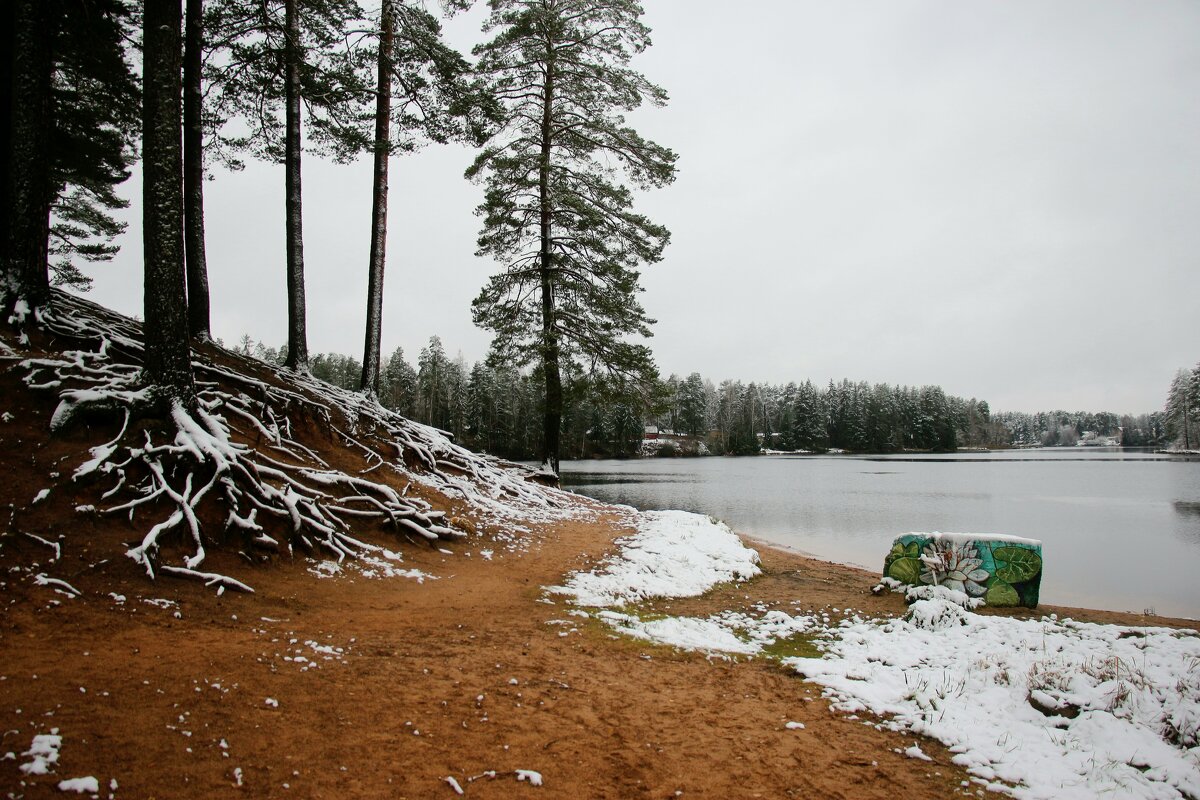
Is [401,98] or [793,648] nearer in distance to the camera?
[793,648]

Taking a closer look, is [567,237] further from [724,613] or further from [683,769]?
[683,769]

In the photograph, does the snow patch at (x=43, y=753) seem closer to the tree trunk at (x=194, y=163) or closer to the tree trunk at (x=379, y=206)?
the tree trunk at (x=194, y=163)

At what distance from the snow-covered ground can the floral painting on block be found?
203 cm

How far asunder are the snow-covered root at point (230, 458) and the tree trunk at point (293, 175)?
5.46 ft

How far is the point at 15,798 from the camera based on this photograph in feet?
7.59

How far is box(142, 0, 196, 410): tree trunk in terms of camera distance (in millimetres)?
6668

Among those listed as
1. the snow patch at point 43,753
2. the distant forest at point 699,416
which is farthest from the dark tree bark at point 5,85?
the distant forest at point 699,416

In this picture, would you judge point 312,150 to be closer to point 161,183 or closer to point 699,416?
point 161,183

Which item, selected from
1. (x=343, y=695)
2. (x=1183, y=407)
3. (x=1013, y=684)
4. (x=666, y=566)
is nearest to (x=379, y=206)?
(x=666, y=566)

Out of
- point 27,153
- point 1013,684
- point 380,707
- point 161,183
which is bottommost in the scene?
point 1013,684

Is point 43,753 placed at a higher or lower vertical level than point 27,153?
lower

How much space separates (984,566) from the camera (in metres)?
8.57

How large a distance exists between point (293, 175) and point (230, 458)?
7576 mm

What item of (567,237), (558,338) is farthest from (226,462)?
(567,237)
